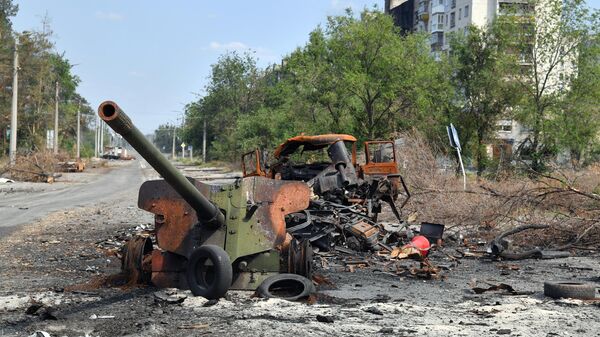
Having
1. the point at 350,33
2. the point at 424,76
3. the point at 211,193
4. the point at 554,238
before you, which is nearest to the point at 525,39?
the point at 424,76

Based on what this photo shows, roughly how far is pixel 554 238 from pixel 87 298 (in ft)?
29.2

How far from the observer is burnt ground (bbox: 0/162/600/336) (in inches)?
263

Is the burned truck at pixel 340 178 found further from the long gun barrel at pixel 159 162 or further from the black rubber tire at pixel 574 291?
the black rubber tire at pixel 574 291

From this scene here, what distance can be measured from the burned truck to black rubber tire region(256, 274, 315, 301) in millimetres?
3995

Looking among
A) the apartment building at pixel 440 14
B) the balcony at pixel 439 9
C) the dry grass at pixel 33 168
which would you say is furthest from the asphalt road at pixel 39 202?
the balcony at pixel 439 9

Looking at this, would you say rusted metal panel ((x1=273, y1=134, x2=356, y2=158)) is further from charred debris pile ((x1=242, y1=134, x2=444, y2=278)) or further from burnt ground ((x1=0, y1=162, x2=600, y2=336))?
burnt ground ((x1=0, y1=162, x2=600, y2=336))

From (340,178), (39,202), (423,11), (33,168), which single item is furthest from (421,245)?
(423,11)

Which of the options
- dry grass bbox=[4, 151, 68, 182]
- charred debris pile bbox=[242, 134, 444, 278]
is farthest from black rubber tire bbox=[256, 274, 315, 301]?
dry grass bbox=[4, 151, 68, 182]

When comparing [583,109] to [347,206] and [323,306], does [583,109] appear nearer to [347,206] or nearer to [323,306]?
[347,206]

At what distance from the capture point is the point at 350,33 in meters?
37.1

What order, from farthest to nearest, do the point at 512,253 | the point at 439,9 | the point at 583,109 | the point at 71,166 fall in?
1. the point at 439,9
2. the point at 71,166
3. the point at 583,109
4. the point at 512,253

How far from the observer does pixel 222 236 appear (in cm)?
862

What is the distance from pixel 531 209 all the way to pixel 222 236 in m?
7.56

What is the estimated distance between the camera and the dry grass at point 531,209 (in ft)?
44.1
